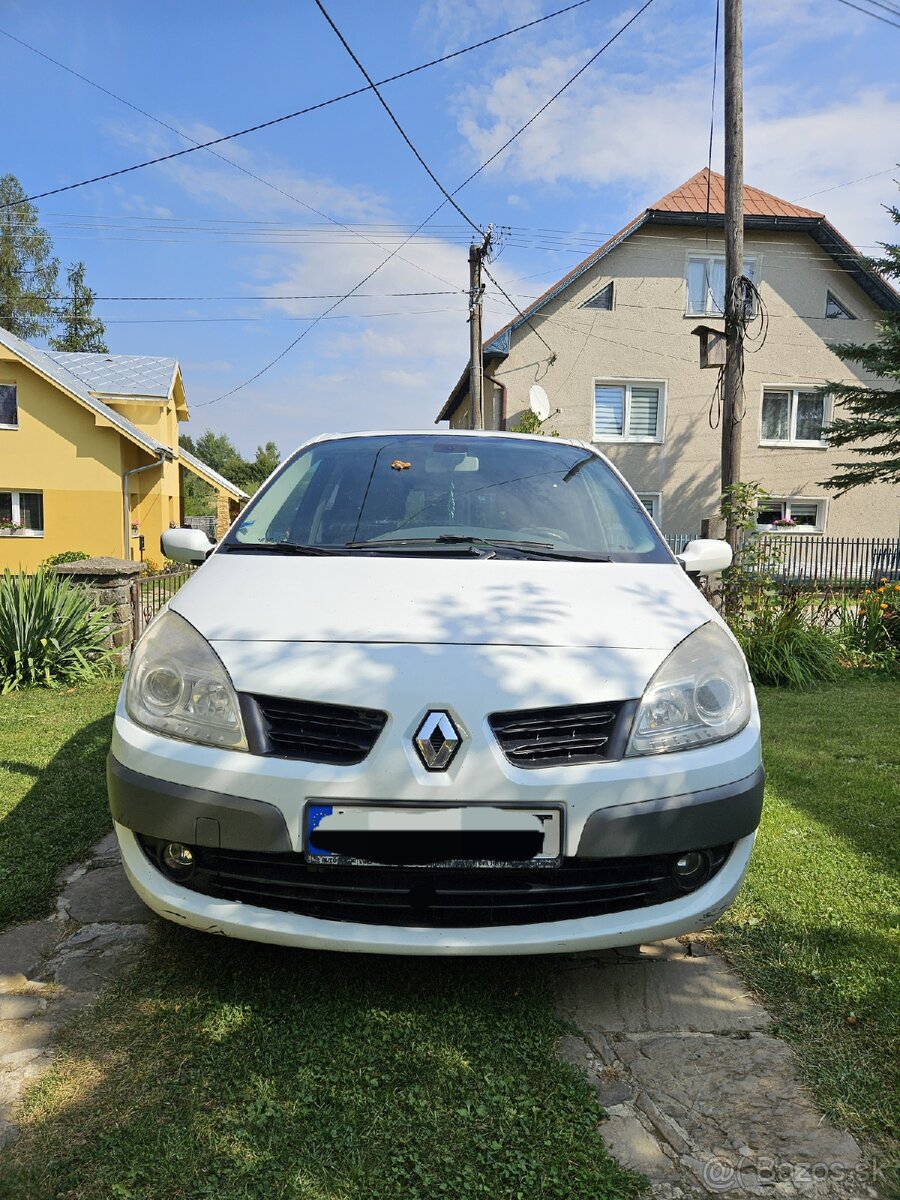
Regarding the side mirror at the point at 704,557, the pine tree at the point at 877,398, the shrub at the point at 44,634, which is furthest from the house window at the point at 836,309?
the side mirror at the point at 704,557

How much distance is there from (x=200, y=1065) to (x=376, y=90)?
11.2m

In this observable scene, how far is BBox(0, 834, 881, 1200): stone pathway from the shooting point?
5.30 ft

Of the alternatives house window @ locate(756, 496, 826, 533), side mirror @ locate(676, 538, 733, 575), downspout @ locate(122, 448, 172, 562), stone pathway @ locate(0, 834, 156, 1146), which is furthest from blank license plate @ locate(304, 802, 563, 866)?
house window @ locate(756, 496, 826, 533)

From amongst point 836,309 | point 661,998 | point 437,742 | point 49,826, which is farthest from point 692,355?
point 437,742

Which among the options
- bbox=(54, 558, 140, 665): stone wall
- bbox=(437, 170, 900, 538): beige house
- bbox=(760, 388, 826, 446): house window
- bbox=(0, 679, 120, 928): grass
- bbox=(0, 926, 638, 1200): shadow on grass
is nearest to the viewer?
bbox=(0, 926, 638, 1200): shadow on grass

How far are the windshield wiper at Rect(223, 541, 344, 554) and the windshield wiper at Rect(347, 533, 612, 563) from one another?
10cm

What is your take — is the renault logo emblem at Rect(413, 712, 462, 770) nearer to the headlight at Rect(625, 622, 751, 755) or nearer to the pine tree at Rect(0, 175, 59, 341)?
the headlight at Rect(625, 622, 751, 755)

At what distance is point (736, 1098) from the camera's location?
182cm

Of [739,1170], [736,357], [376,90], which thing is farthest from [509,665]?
[376,90]

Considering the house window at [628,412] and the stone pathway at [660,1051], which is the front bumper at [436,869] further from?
the house window at [628,412]

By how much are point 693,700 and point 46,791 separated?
3194 millimetres

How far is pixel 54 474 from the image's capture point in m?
20.4

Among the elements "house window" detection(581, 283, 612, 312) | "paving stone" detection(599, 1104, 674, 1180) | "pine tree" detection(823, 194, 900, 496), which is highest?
"house window" detection(581, 283, 612, 312)

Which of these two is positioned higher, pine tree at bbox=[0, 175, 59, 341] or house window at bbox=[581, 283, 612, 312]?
pine tree at bbox=[0, 175, 59, 341]
